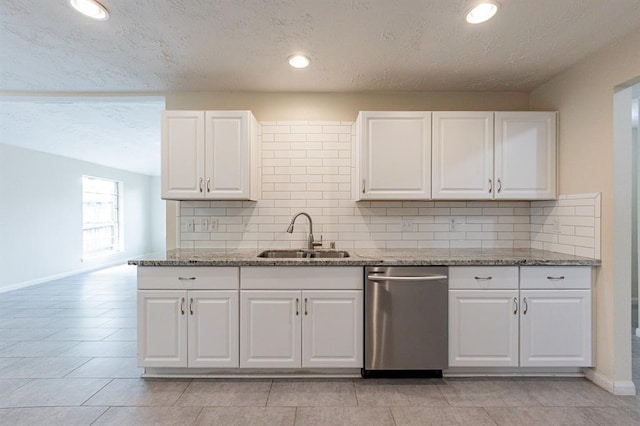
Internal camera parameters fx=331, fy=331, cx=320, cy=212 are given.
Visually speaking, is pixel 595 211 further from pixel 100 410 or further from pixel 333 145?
pixel 100 410

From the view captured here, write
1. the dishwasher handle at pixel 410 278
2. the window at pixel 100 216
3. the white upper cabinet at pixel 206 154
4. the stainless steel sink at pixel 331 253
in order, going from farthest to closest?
the window at pixel 100 216
the stainless steel sink at pixel 331 253
the white upper cabinet at pixel 206 154
the dishwasher handle at pixel 410 278

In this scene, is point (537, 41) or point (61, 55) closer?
point (537, 41)

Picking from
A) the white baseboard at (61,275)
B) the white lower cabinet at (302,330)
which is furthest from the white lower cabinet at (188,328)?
the white baseboard at (61,275)

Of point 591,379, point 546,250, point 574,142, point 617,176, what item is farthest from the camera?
point 546,250

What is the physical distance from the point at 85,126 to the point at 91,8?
3.32 m

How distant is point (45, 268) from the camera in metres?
6.14

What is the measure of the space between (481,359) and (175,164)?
282 cm

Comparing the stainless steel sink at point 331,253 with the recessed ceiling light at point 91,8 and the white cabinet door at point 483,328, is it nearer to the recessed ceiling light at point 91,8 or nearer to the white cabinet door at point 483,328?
the white cabinet door at point 483,328

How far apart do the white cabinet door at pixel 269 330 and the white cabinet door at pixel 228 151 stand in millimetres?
893

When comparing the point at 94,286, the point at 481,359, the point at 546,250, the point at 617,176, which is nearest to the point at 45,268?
the point at 94,286

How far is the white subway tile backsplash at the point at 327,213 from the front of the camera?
3.12 metres

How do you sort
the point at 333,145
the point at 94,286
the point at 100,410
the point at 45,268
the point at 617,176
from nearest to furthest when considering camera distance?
1. the point at 100,410
2. the point at 617,176
3. the point at 333,145
4. the point at 94,286
5. the point at 45,268

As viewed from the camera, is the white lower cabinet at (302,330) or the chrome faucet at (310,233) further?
the chrome faucet at (310,233)

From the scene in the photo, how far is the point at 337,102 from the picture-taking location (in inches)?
123
